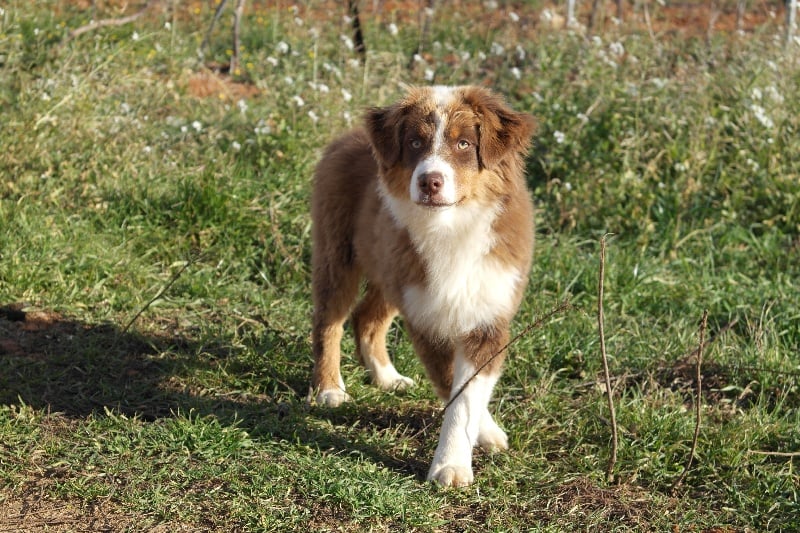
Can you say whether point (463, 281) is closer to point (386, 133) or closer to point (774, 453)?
point (386, 133)

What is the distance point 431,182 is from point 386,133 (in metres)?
0.54

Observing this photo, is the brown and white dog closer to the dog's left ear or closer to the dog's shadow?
the dog's left ear

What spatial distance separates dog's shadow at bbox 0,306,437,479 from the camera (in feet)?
15.5

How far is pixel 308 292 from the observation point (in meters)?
6.42

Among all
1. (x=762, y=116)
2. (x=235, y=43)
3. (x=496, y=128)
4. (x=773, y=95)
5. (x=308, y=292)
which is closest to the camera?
(x=496, y=128)

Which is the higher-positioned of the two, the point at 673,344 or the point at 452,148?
the point at 452,148

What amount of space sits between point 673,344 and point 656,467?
1.29 m

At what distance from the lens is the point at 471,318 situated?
440 cm

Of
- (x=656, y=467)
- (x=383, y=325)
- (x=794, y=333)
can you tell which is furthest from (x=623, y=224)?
(x=656, y=467)

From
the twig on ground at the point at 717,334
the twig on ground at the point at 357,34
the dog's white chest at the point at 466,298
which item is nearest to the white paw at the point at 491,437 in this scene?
the dog's white chest at the point at 466,298

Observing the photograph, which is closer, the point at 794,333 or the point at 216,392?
the point at 216,392

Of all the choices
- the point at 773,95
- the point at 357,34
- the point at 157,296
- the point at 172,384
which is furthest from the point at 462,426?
the point at 357,34

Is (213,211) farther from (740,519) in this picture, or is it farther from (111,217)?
(740,519)

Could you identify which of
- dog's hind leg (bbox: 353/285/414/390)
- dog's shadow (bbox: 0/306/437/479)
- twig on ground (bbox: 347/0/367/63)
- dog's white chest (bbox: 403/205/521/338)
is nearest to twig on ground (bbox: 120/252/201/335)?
dog's shadow (bbox: 0/306/437/479)
